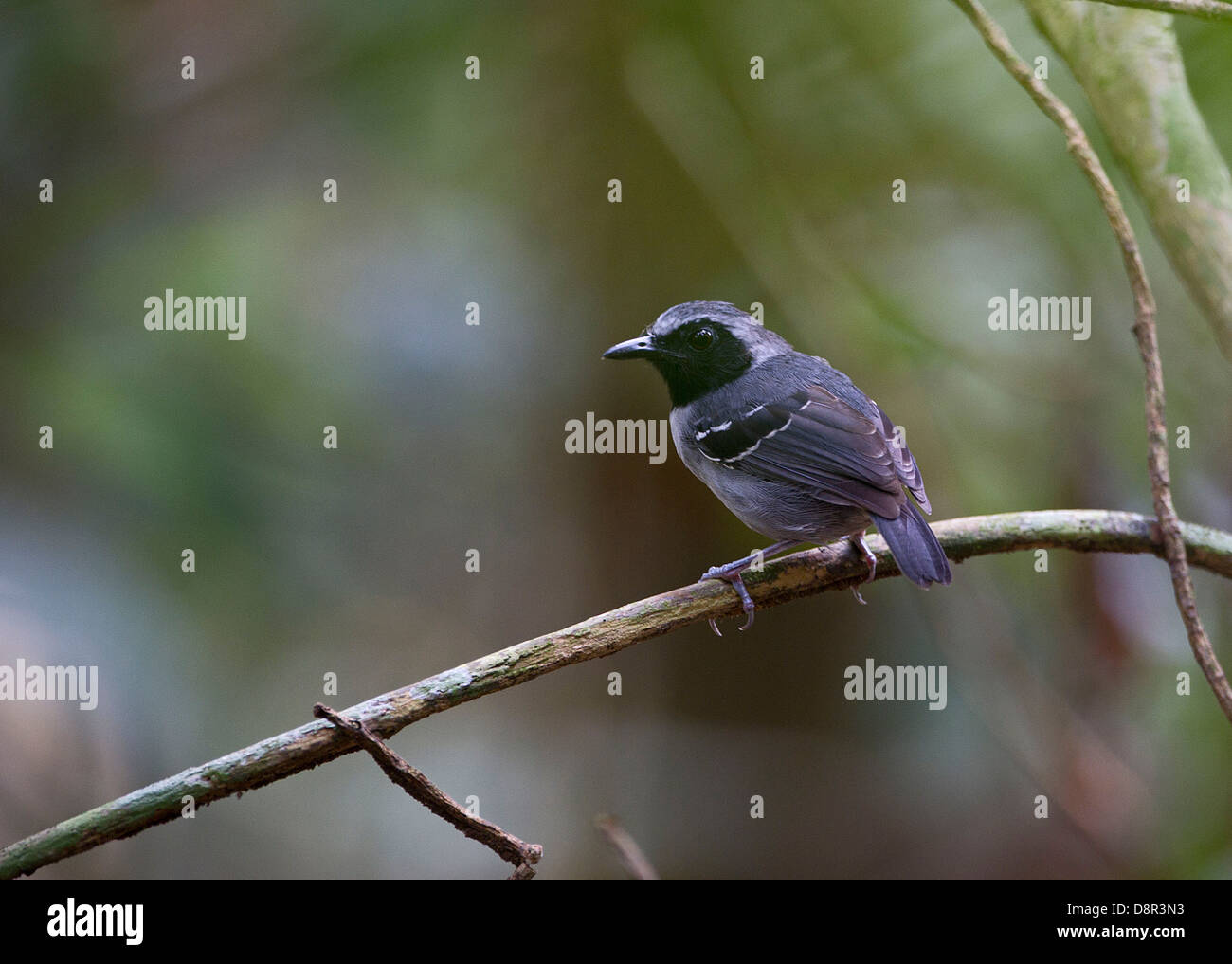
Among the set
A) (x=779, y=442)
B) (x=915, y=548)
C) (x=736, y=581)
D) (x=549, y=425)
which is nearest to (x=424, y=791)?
(x=736, y=581)

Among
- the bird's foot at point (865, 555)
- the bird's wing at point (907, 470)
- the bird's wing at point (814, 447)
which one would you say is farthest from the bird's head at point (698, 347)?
the bird's foot at point (865, 555)

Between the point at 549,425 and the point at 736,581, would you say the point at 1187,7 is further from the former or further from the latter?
the point at 549,425

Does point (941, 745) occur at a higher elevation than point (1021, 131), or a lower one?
lower

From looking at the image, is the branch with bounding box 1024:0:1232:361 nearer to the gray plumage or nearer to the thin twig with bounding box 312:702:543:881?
the gray plumage

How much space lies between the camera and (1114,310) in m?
2.81

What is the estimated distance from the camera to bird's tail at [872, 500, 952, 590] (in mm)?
1869

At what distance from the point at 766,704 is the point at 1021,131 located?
1.86 metres

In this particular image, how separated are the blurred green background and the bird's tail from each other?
3.11 ft

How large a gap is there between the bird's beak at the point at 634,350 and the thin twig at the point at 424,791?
1.09 m

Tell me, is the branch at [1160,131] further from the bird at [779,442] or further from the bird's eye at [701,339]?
the bird's eye at [701,339]

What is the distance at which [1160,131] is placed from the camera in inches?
82.2
